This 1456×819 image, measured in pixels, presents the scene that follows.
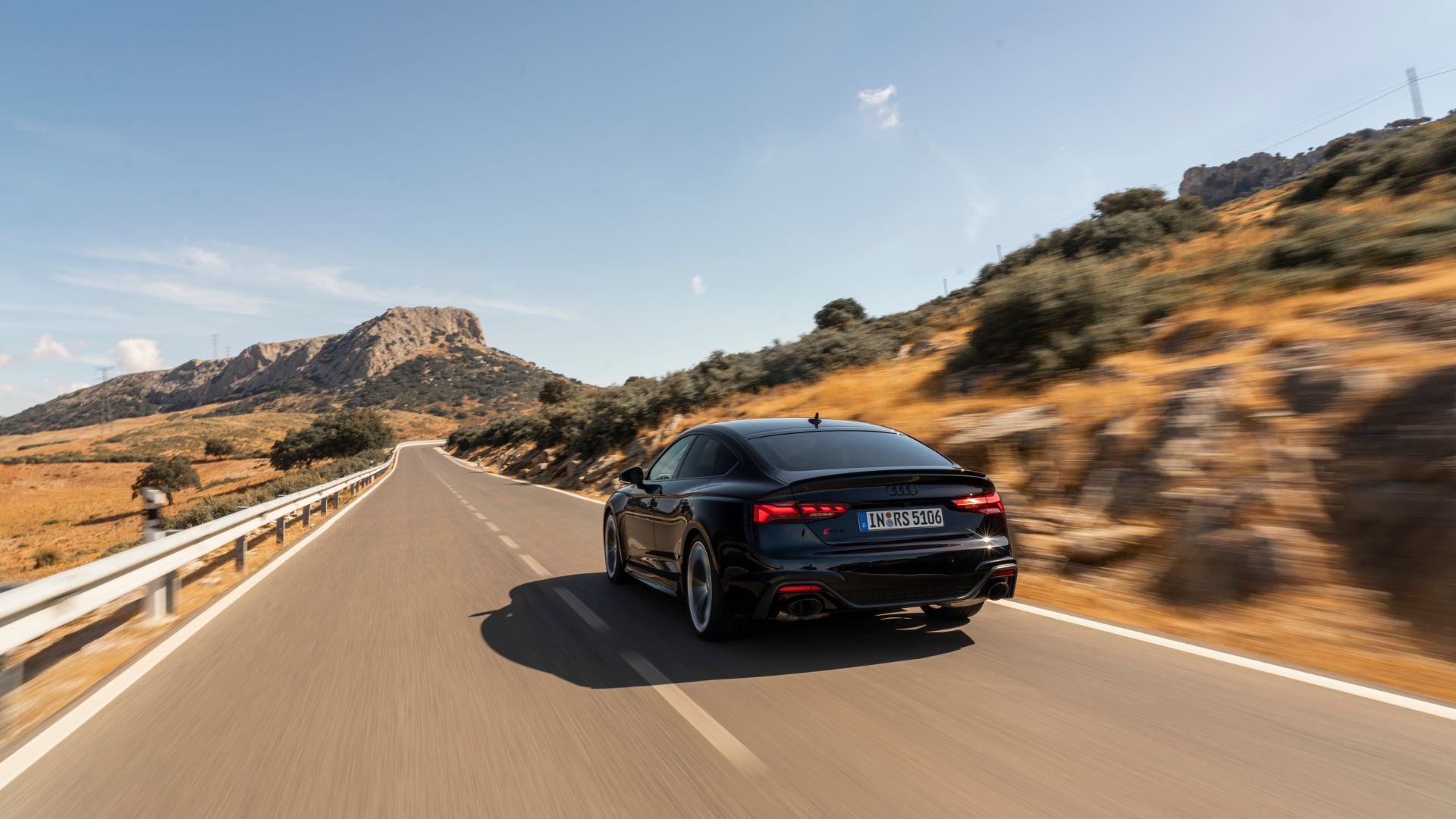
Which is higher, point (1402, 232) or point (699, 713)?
point (1402, 232)

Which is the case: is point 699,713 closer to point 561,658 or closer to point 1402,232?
point 561,658

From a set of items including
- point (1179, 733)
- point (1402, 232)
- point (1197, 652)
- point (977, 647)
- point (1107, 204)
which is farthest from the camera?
point (1107, 204)

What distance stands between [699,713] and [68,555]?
31814 mm

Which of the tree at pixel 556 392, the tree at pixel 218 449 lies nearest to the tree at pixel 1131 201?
the tree at pixel 556 392

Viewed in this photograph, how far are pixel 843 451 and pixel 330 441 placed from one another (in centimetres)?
8253

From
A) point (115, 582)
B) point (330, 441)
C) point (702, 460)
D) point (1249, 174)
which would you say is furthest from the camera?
point (1249, 174)

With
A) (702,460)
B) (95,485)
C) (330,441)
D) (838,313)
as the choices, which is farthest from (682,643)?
(330,441)

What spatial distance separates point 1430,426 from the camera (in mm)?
5680

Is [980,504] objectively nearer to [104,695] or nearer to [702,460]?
[702,460]

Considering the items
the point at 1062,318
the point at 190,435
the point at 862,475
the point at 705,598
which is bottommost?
the point at 705,598

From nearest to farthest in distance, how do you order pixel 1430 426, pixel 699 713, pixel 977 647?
pixel 699 713
pixel 977 647
pixel 1430 426

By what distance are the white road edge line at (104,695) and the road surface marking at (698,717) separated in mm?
2816

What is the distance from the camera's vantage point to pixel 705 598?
18.0ft

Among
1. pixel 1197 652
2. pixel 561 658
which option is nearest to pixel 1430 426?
pixel 1197 652
